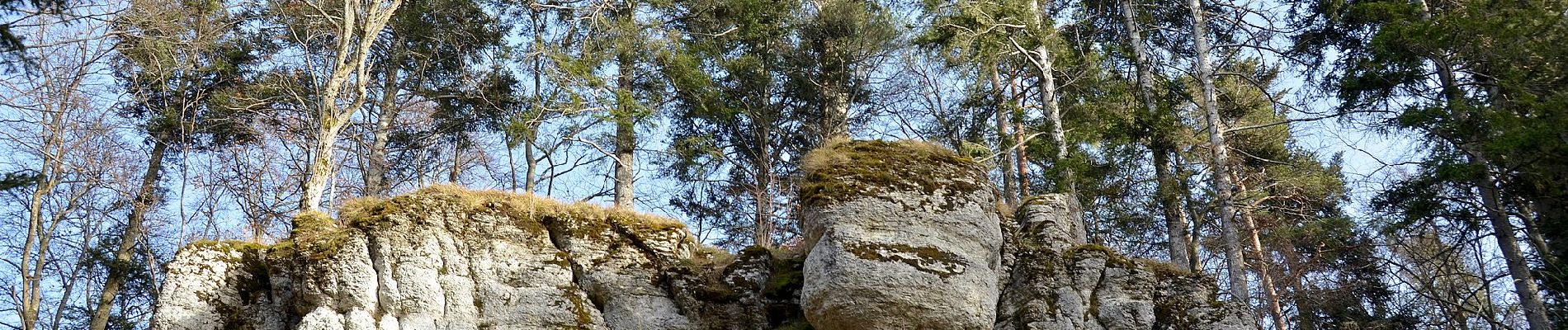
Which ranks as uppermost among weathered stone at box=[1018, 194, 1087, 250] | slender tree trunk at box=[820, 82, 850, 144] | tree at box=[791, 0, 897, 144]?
tree at box=[791, 0, 897, 144]

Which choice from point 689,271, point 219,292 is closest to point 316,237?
point 219,292

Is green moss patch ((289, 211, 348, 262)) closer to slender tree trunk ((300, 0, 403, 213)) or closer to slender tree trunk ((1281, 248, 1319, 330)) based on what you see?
slender tree trunk ((300, 0, 403, 213))

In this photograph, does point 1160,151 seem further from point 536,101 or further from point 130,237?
point 130,237

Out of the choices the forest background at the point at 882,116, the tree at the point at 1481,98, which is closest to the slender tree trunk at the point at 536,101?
the forest background at the point at 882,116

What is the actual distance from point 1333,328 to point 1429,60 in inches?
166

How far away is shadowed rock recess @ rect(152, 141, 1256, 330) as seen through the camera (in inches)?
395

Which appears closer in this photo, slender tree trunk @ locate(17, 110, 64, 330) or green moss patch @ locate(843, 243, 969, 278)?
green moss patch @ locate(843, 243, 969, 278)

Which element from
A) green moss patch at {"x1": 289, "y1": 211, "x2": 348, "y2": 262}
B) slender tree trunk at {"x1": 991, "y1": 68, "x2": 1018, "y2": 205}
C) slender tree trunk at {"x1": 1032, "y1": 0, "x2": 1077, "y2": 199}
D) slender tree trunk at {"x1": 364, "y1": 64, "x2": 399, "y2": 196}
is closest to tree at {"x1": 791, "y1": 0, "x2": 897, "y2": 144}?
slender tree trunk at {"x1": 991, "y1": 68, "x2": 1018, "y2": 205}

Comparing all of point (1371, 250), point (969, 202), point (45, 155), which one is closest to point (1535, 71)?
point (1371, 250)

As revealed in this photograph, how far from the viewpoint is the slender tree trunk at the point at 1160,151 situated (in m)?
16.0

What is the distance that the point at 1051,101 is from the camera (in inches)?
681

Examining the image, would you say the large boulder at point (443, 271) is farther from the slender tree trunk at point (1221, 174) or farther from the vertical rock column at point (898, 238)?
the slender tree trunk at point (1221, 174)

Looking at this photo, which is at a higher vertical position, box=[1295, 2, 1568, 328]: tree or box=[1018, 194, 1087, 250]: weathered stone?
box=[1295, 2, 1568, 328]: tree

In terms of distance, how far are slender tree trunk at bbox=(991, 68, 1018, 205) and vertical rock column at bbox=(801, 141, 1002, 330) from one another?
5.35 m
